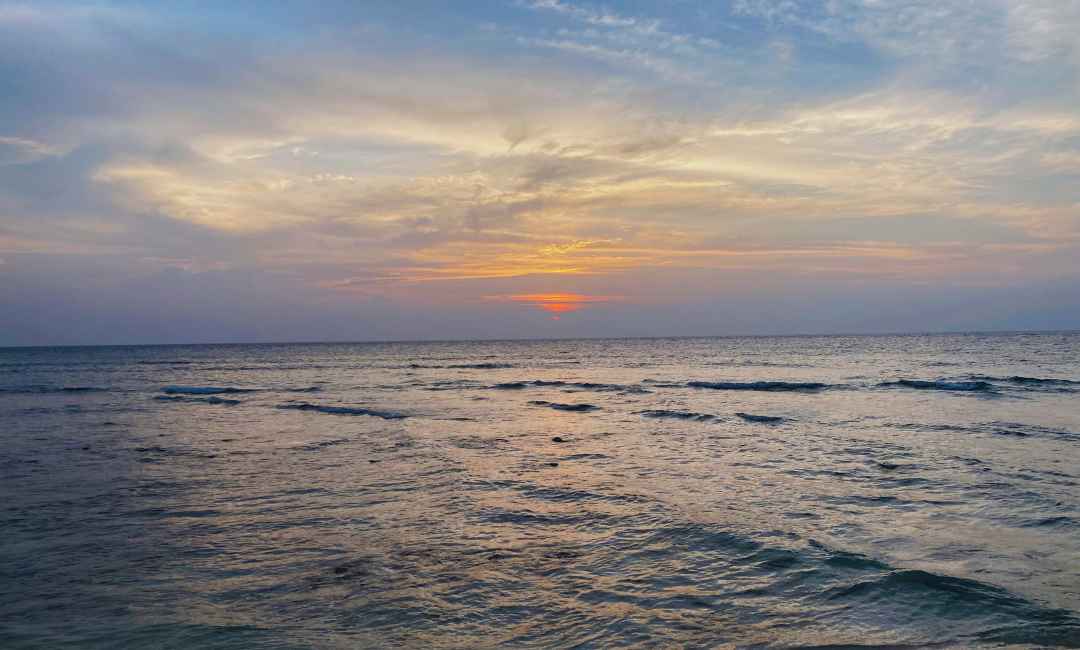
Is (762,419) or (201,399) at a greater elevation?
(762,419)

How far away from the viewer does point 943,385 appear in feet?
138

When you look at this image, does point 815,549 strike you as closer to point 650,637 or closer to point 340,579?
point 650,637

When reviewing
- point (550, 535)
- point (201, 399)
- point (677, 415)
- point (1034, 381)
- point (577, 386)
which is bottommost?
point (577, 386)

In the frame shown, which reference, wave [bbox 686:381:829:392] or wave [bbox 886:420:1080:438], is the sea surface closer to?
wave [bbox 886:420:1080:438]

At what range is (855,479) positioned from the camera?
15.9 meters

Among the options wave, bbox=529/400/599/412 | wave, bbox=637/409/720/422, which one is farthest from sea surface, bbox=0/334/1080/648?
wave, bbox=529/400/599/412

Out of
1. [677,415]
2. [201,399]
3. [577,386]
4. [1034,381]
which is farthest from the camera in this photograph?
[577,386]

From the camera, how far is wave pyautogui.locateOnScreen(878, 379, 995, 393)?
39.8 metres

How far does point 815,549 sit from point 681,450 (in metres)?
10.2

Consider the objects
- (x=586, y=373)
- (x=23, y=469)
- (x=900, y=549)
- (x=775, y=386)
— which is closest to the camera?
(x=900, y=549)

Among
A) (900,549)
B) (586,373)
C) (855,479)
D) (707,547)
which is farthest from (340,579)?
(586,373)

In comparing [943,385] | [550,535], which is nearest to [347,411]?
[550,535]

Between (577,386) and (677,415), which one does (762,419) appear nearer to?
(677,415)

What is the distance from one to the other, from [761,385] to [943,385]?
10.9 m
